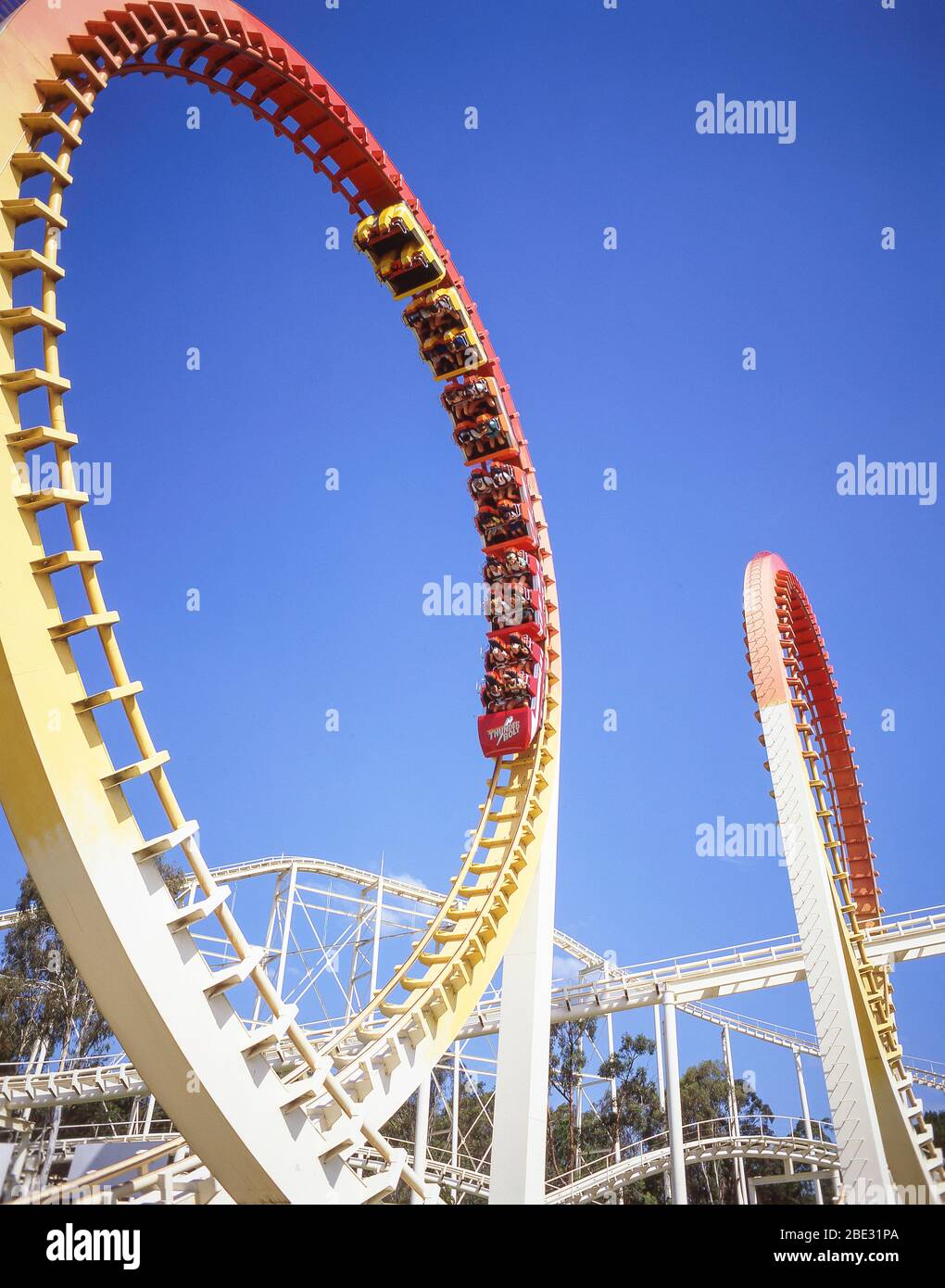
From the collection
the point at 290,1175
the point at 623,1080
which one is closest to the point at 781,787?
the point at 290,1175

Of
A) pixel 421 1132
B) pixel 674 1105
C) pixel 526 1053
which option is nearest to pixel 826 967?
pixel 526 1053

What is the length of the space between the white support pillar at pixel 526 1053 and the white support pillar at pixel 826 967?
202 cm

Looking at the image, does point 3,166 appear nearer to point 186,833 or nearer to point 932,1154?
point 186,833

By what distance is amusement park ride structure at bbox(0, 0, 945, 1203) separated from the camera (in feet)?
11.7

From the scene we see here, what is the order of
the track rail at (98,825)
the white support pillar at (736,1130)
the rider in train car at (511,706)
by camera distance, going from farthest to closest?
the white support pillar at (736,1130) → the rider in train car at (511,706) → the track rail at (98,825)

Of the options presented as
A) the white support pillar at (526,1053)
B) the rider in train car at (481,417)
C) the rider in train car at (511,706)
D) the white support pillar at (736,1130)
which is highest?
the rider in train car at (481,417)

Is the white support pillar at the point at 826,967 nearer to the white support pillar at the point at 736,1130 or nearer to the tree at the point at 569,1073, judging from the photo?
the white support pillar at the point at 736,1130

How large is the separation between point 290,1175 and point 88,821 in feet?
5.50

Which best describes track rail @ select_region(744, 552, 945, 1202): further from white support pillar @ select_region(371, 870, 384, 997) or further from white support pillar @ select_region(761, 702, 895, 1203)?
white support pillar @ select_region(371, 870, 384, 997)

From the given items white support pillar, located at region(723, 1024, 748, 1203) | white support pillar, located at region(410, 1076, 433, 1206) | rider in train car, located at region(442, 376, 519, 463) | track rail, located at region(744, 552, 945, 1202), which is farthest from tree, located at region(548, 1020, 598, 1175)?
rider in train car, located at region(442, 376, 519, 463)

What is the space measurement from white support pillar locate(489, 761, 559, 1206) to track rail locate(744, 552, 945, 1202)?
2.11m

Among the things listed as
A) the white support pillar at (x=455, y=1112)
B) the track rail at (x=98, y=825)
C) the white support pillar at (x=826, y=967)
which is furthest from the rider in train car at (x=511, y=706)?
the white support pillar at (x=455, y=1112)

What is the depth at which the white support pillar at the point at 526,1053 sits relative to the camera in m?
6.24

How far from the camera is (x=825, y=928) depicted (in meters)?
7.68
